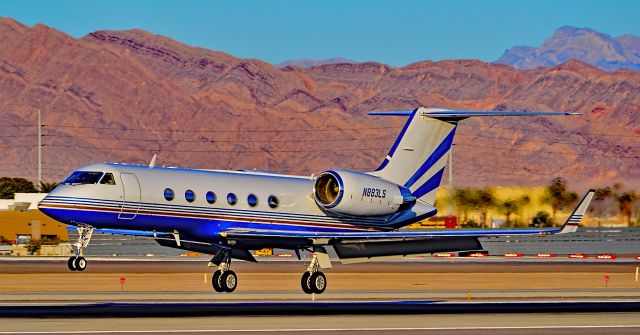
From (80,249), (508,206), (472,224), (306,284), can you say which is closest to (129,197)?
(80,249)

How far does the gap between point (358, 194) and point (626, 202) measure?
40630 millimetres

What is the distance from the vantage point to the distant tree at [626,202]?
250ft

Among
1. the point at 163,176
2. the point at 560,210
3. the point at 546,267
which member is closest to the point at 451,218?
the point at 560,210

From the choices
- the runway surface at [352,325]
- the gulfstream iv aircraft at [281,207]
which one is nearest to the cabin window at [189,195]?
the gulfstream iv aircraft at [281,207]

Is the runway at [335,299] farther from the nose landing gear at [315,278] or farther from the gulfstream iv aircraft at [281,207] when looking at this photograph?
the gulfstream iv aircraft at [281,207]

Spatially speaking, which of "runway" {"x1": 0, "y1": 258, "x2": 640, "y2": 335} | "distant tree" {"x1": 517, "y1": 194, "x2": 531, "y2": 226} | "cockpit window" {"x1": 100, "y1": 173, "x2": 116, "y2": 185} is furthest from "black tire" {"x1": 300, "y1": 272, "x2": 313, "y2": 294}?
"distant tree" {"x1": 517, "y1": 194, "x2": 531, "y2": 226}

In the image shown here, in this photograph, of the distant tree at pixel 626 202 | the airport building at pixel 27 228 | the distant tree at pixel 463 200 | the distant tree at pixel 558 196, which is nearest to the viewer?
the distant tree at pixel 463 200

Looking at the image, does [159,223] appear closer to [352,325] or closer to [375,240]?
[375,240]

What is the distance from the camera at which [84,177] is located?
3691 centimetres

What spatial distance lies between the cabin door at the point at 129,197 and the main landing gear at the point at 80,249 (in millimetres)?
1267

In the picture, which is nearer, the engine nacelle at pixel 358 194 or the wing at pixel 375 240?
the wing at pixel 375 240

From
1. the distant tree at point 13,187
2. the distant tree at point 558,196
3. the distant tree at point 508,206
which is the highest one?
the distant tree at point 13,187

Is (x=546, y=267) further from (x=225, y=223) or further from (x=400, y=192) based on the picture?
(x=225, y=223)

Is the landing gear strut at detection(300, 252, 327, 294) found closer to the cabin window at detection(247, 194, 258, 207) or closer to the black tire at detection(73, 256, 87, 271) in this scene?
the cabin window at detection(247, 194, 258, 207)
